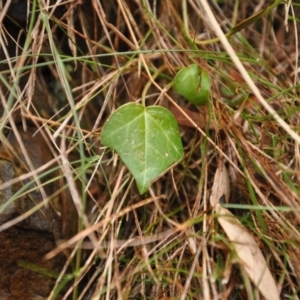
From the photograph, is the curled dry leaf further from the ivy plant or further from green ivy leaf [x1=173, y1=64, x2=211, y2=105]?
green ivy leaf [x1=173, y1=64, x2=211, y2=105]

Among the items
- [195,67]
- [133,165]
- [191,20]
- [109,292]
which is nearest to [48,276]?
[109,292]

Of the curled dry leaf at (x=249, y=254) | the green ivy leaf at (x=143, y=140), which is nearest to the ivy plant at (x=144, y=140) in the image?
the green ivy leaf at (x=143, y=140)

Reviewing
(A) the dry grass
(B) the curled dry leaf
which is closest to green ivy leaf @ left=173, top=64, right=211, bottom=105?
(A) the dry grass

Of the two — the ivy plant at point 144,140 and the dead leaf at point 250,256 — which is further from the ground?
the ivy plant at point 144,140

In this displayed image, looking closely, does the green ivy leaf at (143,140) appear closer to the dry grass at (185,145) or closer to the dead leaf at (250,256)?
the dry grass at (185,145)

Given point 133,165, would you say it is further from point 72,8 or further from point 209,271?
point 72,8

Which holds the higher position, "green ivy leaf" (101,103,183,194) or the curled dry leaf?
"green ivy leaf" (101,103,183,194)
